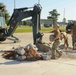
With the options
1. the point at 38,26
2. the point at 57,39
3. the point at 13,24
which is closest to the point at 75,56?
the point at 57,39

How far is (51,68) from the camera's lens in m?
8.80

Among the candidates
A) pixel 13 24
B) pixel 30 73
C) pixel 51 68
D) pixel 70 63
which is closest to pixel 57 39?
pixel 70 63

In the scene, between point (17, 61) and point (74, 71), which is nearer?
point (74, 71)

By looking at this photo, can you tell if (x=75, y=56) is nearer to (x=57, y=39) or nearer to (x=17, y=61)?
(x=57, y=39)

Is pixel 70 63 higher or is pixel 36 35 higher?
pixel 36 35

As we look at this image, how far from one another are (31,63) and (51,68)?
1214mm

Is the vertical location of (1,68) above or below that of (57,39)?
below

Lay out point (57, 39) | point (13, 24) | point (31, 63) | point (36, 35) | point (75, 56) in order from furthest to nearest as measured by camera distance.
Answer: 1. point (13, 24)
2. point (36, 35)
3. point (75, 56)
4. point (57, 39)
5. point (31, 63)

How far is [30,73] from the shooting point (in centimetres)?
796

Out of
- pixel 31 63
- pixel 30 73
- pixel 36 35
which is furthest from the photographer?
pixel 36 35

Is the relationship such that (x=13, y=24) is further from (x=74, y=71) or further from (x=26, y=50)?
(x=74, y=71)

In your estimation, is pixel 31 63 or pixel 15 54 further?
pixel 15 54

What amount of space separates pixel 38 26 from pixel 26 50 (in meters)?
3.58

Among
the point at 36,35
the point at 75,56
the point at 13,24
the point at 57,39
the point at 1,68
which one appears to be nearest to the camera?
the point at 1,68
